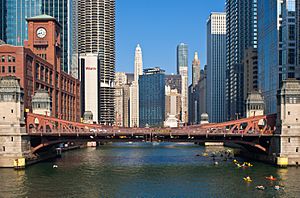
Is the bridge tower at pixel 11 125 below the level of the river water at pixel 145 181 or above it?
above

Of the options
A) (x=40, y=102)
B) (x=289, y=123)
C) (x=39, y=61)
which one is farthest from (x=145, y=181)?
(x=39, y=61)

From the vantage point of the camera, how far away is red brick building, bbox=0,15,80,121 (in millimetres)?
148587

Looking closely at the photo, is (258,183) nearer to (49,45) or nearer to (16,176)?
(16,176)

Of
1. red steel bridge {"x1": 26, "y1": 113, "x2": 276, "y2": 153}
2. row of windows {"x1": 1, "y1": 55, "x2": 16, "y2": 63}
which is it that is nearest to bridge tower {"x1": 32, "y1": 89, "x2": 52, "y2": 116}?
row of windows {"x1": 1, "y1": 55, "x2": 16, "y2": 63}

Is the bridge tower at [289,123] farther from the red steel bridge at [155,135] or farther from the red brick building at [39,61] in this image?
the red brick building at [39,61]

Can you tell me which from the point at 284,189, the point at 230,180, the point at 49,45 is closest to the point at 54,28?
the point at 49,45

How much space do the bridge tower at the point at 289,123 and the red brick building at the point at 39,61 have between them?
81673mm

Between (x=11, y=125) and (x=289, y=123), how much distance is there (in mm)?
61845

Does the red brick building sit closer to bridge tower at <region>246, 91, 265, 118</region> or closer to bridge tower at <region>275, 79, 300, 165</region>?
bridge tower at <region>246, 91, 265, 118</region>

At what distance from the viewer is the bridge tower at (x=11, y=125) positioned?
336 ft

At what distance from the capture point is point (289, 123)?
345ft

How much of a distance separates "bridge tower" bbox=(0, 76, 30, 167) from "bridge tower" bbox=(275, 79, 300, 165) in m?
57.1

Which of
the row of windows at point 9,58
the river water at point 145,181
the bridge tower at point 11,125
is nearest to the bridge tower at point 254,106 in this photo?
the river water at point 145,181

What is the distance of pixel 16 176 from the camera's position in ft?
294
